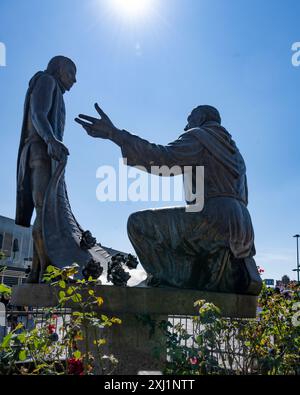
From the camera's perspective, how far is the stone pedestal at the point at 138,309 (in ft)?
12.3

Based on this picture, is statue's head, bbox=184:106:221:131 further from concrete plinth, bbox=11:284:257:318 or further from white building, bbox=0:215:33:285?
white building, bbox=0:215:33:285

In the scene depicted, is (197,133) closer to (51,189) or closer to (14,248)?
(51,189)

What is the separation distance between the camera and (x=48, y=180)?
5.02 m

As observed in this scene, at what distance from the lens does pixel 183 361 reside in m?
3.14

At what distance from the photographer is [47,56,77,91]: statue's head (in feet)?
18.4

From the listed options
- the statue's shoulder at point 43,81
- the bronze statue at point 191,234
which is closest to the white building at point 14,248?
the statue's shoulder at point 43,81

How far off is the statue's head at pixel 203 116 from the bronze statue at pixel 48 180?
163 cm

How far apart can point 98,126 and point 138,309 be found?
1.96 meters

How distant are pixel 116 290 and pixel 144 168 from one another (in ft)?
4.51

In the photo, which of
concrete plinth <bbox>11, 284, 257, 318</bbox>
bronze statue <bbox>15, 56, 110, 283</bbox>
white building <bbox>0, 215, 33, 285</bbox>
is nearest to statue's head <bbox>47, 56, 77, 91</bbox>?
bronze statue <bbox>15, 56, 110, 283</bbox>

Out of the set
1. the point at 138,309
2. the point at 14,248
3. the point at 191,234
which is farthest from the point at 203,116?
the point at 14,248

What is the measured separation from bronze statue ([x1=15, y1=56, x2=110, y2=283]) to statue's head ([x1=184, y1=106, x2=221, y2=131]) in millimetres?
1627
